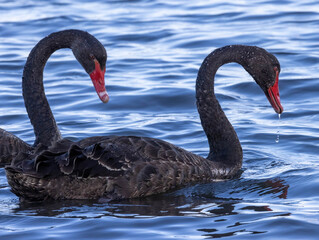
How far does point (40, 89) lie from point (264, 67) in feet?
7.13

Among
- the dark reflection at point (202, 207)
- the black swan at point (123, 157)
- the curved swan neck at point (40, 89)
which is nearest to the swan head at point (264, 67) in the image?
the black swan at point (123, 157)

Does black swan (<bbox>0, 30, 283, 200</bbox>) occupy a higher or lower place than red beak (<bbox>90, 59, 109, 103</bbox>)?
lower

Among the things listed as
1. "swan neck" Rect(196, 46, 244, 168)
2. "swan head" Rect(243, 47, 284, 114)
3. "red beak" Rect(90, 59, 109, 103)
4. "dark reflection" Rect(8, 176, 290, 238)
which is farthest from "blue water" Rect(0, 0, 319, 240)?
"red beak" Rect(90, 59, 109, 103)

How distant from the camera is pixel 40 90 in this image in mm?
7930

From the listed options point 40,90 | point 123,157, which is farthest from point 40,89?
point 123,157

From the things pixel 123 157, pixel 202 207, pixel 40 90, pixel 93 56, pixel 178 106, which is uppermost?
pixel 93 56

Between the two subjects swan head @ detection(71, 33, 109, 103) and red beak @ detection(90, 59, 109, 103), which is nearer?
swan head @ detection(71, 33, 109, 103)

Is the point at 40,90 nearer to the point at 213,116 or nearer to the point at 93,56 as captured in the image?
the point at 93,56

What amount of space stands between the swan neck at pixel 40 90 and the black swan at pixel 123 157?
0.01 meters

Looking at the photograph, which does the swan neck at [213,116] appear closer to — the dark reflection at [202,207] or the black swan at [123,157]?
the black swan at [123,157]

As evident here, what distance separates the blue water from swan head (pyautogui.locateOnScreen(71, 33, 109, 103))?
114cm

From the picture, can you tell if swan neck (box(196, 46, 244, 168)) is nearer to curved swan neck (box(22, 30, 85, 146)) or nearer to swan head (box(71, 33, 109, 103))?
swan head (box(71, 33, 109, 103))

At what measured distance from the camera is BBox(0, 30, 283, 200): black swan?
237 inches

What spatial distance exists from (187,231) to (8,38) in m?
9.14
